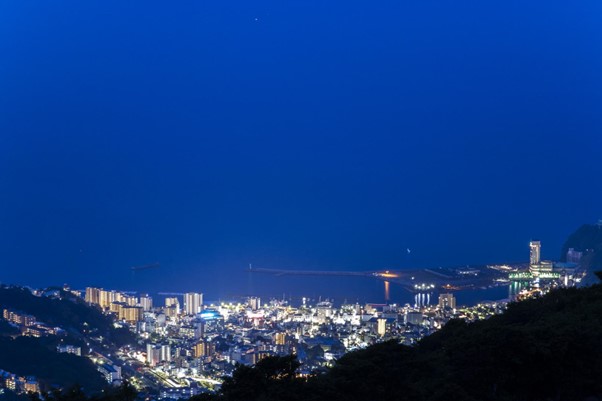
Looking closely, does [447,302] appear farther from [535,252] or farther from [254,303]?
[535,252]

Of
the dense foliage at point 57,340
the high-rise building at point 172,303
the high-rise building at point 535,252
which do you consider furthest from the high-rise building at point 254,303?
the high-rise building at point 535,252

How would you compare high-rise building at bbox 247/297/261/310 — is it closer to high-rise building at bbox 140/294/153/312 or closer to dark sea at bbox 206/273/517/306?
dark sea at bbox 206/273/517/306

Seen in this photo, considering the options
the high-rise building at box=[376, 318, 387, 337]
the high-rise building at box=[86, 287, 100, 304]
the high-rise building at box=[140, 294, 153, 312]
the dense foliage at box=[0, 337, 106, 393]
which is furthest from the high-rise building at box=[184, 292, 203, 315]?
the high-rise building at box=[376, 318, 387, 337]

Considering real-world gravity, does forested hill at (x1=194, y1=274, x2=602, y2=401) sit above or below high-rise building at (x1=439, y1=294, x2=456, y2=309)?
below

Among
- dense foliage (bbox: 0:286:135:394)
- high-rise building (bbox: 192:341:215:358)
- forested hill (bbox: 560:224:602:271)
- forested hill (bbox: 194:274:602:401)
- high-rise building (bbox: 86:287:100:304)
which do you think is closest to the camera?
forested hill (bbox: 194:274:602:401)

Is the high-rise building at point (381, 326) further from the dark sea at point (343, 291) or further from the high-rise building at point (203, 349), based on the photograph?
the dark sea at point (343, 291)

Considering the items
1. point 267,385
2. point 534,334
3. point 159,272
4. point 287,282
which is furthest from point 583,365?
point 159,272

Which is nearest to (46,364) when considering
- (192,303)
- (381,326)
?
(381,326)

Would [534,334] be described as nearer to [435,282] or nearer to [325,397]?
[325,397]
